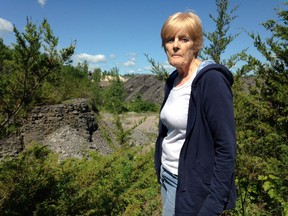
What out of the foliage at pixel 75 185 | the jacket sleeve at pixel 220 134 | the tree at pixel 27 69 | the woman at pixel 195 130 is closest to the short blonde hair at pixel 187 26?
the woman at pixel 195 130

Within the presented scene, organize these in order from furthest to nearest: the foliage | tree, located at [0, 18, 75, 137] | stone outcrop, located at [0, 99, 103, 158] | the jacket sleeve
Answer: stone outcrop, located at [0, 99, 103, 158] < the foliage < tree, located at [0, 18, 75, 137] < the jacket sleeve

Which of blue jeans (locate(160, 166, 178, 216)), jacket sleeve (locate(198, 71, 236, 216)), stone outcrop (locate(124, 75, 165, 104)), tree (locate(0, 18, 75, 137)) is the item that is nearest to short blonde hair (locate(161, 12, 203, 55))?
jacket sleeve (locate(198, 71, 236, 216))

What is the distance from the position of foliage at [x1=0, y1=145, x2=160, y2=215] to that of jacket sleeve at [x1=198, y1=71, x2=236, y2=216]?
2.76 metres

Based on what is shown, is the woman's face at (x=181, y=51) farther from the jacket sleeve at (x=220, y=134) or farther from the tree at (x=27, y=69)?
the tree at (x=27, y=69)

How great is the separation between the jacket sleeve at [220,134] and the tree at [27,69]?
1940 millimetres

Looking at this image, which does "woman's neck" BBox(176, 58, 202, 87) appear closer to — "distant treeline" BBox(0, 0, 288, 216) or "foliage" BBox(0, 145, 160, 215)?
"distant treeline" BBox(0, 0, 288, 216)

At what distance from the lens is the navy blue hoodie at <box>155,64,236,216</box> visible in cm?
135

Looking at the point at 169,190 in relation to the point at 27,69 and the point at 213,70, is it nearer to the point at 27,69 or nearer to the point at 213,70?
the point at 213,70

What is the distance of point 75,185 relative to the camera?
4078mm

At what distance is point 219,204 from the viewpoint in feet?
4.56

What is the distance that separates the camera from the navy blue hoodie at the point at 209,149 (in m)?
1.35

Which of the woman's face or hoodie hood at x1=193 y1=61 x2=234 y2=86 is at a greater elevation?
the woman's face

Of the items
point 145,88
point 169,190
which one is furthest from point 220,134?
point 145,88

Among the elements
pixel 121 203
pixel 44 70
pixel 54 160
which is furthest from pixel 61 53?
pixel 121 203
